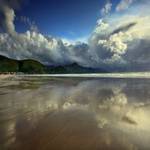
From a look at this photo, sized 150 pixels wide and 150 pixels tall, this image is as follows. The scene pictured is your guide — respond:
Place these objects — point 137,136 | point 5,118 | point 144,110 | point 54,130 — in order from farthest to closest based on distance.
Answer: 1. point 144,110
2. point 5,118
3. point 54,130
4. point 137,136

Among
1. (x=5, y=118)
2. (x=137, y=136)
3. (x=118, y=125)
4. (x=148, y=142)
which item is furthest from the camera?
(x=5, y=118)

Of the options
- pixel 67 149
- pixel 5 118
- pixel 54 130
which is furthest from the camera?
pixel 5 118

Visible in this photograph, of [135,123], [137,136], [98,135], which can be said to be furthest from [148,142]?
[135,123]

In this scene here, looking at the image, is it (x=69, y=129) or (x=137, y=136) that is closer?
(x=137, y=136)

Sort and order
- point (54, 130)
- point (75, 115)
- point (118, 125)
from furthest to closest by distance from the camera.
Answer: point (75, 115)
point (118, 125)
point (54, 130)

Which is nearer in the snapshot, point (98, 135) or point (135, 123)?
point (98, 135)

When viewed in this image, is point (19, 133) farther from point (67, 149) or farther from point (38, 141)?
point (67, 149)

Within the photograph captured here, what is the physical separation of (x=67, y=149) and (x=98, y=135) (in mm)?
1511

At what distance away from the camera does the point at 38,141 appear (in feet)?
18.2

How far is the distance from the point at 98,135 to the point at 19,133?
2.69 m

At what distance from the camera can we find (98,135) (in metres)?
6.20

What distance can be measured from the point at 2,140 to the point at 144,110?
756cm

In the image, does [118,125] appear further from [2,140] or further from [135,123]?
[2,140]

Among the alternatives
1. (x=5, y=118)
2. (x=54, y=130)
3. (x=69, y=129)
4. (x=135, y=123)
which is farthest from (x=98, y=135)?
(x=5, y=118)
